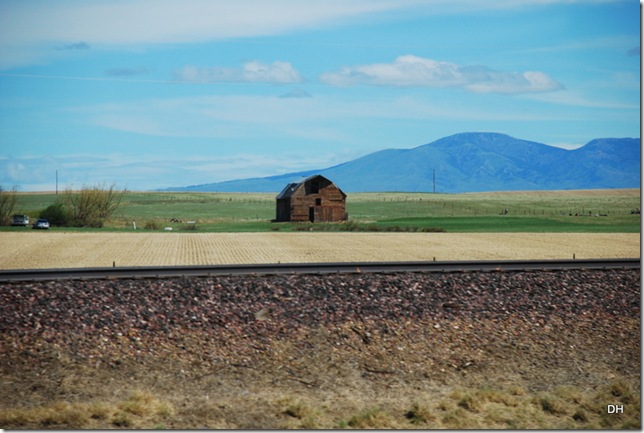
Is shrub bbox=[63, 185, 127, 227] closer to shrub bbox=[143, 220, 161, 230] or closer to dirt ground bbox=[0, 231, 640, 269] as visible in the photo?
shrub bbox=[143, 220, 161, 230]

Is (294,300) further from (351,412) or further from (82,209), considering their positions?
(82,209)

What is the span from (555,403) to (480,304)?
506cm

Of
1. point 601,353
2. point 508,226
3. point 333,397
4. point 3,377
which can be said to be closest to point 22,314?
point 3,377

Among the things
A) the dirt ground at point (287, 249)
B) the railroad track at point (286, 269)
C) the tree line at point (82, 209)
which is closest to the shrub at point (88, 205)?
the tree line at point (82, 209)

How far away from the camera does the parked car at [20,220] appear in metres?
69.5

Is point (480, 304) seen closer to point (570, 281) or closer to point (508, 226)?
point (570, 281)

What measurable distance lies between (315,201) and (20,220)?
27963 millimetres

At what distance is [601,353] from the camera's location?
21.4m

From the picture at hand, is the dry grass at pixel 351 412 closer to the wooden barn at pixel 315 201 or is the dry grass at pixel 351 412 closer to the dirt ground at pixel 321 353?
the dirt ground at pixel 321 353

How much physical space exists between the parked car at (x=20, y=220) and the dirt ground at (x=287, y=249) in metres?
13.3

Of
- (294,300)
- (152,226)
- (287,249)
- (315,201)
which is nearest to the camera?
(294,300)

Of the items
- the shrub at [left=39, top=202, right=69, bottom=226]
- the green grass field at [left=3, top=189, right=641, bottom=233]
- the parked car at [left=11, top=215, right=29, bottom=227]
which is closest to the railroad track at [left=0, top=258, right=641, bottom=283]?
the green grass field at [left=3, top=189, right=641, bottom=233]

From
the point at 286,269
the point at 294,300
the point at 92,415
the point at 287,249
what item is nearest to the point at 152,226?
the point at 287,249

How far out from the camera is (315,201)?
81.1 metres
